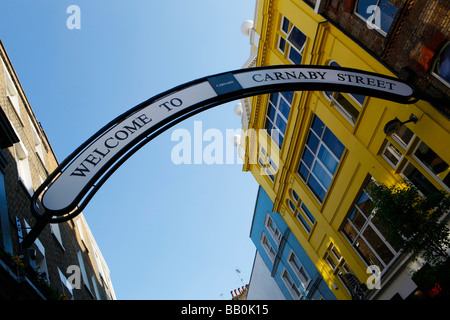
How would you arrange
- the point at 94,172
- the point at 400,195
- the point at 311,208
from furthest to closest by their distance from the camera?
1. the point at 311,208
2. the point at 400,195
3. the point at 94,172

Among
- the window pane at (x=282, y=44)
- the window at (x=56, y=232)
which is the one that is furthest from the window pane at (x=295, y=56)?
the window at (x=56, y=232)

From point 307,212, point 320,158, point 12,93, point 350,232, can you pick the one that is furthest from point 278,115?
point 12,93

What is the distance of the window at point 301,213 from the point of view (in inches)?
696

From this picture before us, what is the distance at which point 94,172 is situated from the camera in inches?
220

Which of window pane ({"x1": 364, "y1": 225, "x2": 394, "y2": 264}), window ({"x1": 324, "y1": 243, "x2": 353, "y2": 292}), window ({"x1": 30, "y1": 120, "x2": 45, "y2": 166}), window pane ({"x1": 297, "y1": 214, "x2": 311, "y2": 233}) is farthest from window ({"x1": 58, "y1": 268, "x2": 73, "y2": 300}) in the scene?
window pane ({"x1": 297, "y1": 214, "x2": 311, "y2": 233})

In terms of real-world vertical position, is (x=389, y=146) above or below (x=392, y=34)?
below

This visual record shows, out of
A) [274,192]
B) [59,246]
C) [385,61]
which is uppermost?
[274,192]

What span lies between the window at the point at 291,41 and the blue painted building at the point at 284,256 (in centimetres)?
992

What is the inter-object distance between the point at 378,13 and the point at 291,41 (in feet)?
18.7

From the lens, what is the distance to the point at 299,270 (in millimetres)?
21062

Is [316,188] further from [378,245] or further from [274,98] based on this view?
[274,98]
